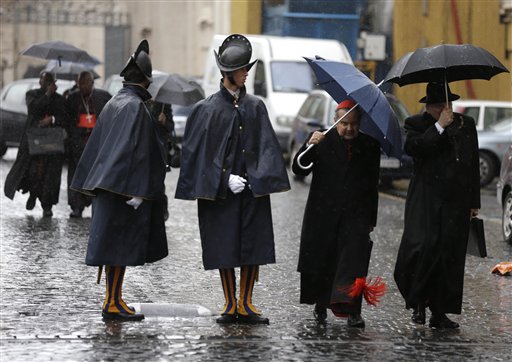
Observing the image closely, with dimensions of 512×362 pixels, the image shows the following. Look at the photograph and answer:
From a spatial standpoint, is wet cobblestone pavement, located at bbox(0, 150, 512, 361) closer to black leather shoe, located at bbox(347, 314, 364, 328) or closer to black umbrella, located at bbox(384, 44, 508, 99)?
black leather shoe, located at bbox(347, 314, 364, 328)

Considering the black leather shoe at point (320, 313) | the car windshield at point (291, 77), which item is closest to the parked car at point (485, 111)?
the car windshield at point (291, 77)

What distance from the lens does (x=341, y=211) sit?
9.44 m

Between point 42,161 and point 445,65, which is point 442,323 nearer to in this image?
point 445,65

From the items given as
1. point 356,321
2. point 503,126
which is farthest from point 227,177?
point 503,126

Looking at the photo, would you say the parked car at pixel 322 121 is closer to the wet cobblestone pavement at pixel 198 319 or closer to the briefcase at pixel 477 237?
the wet cobblestone pavement at pixel 198 319

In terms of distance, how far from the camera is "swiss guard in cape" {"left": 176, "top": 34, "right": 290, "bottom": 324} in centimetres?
933

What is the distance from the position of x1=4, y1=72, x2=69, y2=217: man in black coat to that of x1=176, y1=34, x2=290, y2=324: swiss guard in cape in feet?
25.7

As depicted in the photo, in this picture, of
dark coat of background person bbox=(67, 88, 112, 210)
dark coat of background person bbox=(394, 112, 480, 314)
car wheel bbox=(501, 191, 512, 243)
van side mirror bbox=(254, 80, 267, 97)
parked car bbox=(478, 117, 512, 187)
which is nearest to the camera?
dark coat of background person bbox=(394, 112, 480, 314)

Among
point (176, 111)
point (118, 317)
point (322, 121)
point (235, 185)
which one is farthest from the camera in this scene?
point (176, 111)

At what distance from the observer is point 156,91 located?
51.5 ft

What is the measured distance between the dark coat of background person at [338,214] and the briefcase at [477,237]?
77cm

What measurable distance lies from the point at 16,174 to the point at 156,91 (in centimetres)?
252

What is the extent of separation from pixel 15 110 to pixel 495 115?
947 centimetres

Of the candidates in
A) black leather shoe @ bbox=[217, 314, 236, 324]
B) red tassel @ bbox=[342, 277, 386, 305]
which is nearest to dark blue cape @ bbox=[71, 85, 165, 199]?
black leather shoe @ bbox=[217, 314, 236, 324]
